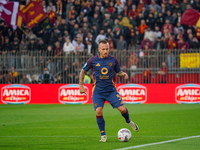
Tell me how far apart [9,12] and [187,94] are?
10571 millimetres

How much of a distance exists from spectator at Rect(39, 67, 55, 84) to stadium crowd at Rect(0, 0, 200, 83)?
7 centimetres

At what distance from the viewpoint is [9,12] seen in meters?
24.8

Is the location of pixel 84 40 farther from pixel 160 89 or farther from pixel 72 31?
pixel 160 89

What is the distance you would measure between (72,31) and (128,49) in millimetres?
3544

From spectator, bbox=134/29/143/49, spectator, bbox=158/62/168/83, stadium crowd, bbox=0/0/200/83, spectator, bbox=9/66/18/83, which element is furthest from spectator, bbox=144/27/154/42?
spectator, bbox=9/66/18/83

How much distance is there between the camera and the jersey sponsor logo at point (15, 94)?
912 inches

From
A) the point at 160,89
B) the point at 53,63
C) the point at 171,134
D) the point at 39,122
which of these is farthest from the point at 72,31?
the point at 171,134

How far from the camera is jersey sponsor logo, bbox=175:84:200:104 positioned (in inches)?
870

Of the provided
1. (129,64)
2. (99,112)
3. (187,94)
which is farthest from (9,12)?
(99,112)

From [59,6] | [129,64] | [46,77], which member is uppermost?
[59,6]

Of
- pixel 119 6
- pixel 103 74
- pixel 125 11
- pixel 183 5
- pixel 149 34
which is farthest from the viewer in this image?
pixel 119 6

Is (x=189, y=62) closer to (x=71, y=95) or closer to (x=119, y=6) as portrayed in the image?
(x=119, y=6)

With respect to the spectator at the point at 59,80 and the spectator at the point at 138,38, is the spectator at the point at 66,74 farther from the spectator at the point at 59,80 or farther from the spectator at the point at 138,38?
the spectator at the point at 138,38

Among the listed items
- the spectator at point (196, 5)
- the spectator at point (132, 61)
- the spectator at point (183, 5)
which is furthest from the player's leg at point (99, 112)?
the spectator at point (196, 5)
